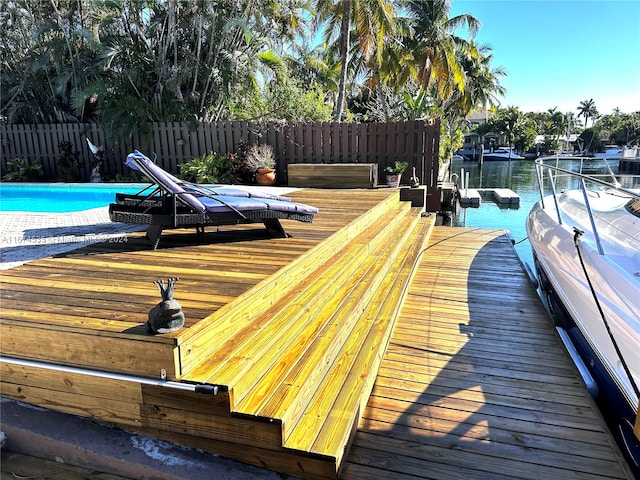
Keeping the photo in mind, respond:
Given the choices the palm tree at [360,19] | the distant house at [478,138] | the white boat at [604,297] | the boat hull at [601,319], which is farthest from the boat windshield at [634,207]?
the distant house at [478,138]

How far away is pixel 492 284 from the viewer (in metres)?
4.84

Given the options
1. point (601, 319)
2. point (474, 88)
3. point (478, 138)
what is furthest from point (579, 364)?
point (478, 138)

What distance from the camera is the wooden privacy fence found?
9.34m

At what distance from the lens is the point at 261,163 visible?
938 centimetres

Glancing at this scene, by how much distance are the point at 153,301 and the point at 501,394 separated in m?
2.27

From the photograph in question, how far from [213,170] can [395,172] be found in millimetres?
4230

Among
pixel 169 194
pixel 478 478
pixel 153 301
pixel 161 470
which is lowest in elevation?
pixel 478 478

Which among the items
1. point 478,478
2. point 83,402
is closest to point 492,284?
point 478,478

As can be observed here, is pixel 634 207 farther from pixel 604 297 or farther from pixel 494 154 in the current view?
pixel 494 154

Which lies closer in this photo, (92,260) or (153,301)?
(153,301)

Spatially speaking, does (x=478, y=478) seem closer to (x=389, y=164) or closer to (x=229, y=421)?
(x=229, y=421)

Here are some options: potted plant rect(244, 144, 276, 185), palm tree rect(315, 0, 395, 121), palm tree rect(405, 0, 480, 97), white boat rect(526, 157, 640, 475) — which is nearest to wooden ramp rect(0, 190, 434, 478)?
white boat rect(526, 157, 640, 475)

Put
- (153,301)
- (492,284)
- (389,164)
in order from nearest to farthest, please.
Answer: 1. (153,301)
2. (492,284)
3. (389,164)

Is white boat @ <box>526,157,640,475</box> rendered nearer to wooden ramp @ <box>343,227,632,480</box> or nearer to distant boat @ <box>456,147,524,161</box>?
wooden ramp @ <box>343,227,632,480</box>
